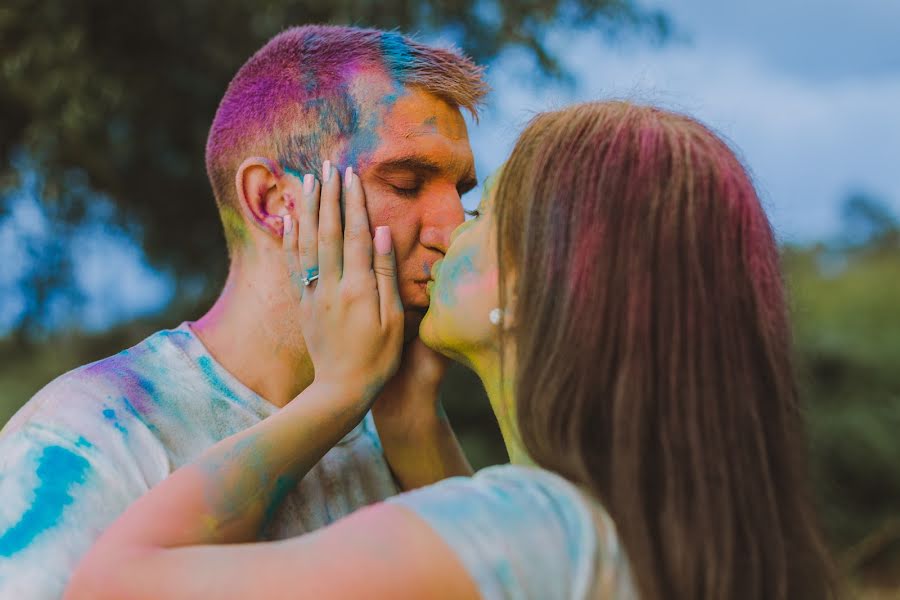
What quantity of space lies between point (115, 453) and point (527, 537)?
104cm

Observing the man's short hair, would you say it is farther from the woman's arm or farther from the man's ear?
the woman's arm

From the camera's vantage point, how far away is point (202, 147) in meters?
6.95

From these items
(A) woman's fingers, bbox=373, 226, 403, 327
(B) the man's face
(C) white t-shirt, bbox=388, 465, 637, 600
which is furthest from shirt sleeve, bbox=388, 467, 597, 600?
(B) the man's face

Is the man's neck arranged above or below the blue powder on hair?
below

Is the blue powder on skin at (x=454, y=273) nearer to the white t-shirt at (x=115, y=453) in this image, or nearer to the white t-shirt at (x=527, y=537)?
the white t-shirt at (x=527, y=537)

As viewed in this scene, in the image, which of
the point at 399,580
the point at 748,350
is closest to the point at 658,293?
the point at 748,350

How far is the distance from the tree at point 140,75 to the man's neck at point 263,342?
380 cm

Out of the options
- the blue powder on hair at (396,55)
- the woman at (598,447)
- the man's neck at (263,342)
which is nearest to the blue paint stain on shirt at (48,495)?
the woman at (598,447)

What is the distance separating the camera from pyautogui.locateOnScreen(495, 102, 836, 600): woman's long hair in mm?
1804

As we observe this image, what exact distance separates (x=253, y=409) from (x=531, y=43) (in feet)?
14.8

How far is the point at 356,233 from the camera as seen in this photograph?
8.10 ft

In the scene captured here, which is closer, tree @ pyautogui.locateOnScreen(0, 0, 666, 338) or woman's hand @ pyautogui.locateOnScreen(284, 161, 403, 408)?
woman's hand @ pyautogui.locateOnScreen(284, 161, 403, 408)

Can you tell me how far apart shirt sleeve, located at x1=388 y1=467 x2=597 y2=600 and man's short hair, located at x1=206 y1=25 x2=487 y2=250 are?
1219 mm

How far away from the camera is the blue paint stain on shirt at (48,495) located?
1.97 metres
